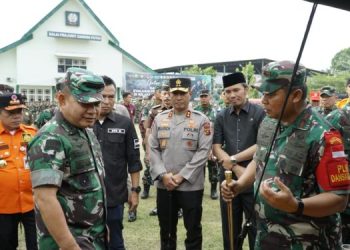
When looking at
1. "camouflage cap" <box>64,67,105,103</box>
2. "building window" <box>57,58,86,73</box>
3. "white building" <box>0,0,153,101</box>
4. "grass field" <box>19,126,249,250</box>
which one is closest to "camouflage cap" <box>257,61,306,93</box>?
"camouflage cap" <box>64,67,105,103</box>

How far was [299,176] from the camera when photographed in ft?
7.54

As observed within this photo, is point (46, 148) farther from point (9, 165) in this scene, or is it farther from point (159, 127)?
point (159, 127)

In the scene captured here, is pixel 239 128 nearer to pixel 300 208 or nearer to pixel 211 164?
pixel 300 208

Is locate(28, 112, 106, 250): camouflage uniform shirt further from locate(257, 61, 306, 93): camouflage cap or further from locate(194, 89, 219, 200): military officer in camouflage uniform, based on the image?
locate(194, 89, 219, 200): military officer in camouflage uniform

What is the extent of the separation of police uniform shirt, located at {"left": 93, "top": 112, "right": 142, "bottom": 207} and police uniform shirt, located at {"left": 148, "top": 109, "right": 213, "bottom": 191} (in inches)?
14.6

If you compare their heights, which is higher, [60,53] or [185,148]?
[60,53]

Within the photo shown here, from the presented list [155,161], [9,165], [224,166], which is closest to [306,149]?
[224,166]

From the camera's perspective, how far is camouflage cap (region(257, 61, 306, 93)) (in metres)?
2.37

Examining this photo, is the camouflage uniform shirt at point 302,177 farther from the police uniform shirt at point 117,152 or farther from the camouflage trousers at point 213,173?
the camouflage trousers at point 213,173

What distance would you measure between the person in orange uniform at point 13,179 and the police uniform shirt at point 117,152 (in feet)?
2.57

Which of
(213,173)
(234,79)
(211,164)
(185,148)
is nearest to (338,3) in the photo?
(234,79)

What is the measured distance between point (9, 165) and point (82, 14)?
107ft

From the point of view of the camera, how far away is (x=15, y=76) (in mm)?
30812

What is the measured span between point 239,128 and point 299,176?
88.9 inches
